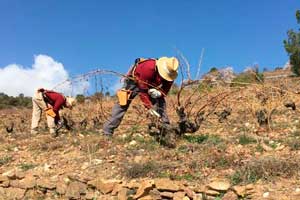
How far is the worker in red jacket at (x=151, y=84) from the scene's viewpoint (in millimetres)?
6645

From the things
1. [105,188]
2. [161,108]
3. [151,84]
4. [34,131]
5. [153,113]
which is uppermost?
[151,84]

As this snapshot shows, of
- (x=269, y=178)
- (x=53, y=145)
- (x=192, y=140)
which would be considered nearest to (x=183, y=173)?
(x=269, y=178)

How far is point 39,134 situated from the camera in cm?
908

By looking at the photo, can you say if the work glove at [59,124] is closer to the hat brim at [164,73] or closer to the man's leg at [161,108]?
the man's leg at [161,108]

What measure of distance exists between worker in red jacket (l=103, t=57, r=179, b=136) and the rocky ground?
0.42m

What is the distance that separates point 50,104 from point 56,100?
1.15 feet

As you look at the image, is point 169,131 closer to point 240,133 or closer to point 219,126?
point 240,133

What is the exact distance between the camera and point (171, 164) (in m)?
5.30

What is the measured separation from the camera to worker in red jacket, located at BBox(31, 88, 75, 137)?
923cm

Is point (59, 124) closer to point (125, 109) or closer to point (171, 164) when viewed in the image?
point (125, 109)

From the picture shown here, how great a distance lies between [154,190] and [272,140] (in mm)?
2034

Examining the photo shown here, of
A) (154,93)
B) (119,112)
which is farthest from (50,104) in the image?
(154,93)

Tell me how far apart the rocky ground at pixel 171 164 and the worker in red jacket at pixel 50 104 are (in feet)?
4.15

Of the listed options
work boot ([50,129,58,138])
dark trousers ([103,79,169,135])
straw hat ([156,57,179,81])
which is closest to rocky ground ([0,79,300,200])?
dark trousers ([103,79,169,135])
